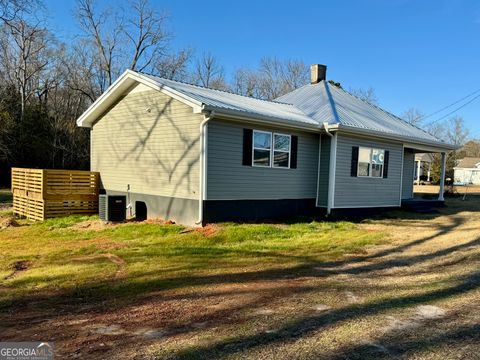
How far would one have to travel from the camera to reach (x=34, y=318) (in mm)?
4648

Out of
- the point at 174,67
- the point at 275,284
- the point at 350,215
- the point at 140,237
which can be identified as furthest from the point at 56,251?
the point at 174,67

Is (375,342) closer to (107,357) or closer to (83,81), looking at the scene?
(107,357)

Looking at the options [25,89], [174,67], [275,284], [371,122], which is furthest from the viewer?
[174,67]

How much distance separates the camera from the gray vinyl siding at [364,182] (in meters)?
13.4

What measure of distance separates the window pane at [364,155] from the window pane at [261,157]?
3722 mm

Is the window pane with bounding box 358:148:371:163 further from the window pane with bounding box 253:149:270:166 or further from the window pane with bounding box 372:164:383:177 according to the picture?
the window pane with bounding box 253:149:270:166

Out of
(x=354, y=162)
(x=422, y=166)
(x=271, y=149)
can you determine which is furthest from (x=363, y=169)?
(x=422, y=166)

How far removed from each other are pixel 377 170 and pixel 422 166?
4463 centimetres

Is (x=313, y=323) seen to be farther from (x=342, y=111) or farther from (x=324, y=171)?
(x=342, y=111)

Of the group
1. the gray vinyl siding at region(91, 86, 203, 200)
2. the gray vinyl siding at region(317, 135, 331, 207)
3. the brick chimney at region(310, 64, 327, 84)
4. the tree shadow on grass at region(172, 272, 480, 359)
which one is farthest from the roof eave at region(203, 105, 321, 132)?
the tree shadow on grass at region(172, 272, 480, 359)

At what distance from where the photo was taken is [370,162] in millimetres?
14445

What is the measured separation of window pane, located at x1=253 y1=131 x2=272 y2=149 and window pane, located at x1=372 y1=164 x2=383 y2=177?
464cm

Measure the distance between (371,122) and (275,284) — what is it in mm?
10591

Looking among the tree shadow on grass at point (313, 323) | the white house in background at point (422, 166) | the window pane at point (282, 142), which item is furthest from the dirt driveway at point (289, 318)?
the white house in background at point (422, 166)
